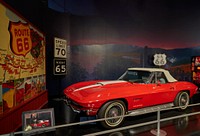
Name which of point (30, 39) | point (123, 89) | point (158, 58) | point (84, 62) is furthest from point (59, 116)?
point (158, 58)

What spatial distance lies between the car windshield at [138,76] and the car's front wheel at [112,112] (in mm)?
1013

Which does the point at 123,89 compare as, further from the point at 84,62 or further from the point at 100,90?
the point at 84,62

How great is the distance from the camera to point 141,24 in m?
7.64

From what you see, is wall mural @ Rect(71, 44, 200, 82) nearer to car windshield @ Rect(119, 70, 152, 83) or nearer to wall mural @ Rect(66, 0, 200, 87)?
wall mural @ Rect(66, 0, 200, 87)

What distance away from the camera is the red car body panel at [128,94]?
2.96 metres

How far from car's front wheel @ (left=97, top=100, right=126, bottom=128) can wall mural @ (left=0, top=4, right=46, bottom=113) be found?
172 centimetres

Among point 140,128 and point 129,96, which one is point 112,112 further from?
point 140,128

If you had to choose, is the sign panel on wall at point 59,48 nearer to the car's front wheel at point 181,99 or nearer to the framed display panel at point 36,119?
the framed display panel at point 36,119

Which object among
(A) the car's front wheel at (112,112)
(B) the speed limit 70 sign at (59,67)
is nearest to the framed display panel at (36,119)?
(A) the car's front wheel at (112,112)

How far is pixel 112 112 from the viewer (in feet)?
10.6

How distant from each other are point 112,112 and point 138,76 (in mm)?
1430

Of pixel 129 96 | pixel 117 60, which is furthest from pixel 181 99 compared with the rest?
pixel 117 60

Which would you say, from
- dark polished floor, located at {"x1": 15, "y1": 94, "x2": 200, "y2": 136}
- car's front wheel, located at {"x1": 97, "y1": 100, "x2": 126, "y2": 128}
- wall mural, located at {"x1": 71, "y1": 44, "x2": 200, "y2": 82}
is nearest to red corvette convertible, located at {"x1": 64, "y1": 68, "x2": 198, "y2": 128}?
car's front wheel, located at {"x1": 97, "y1": 100, "x2": 126, "y2": 128}

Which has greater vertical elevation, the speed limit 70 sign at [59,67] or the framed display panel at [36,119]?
the speed limit 70 sign at [59,67]
